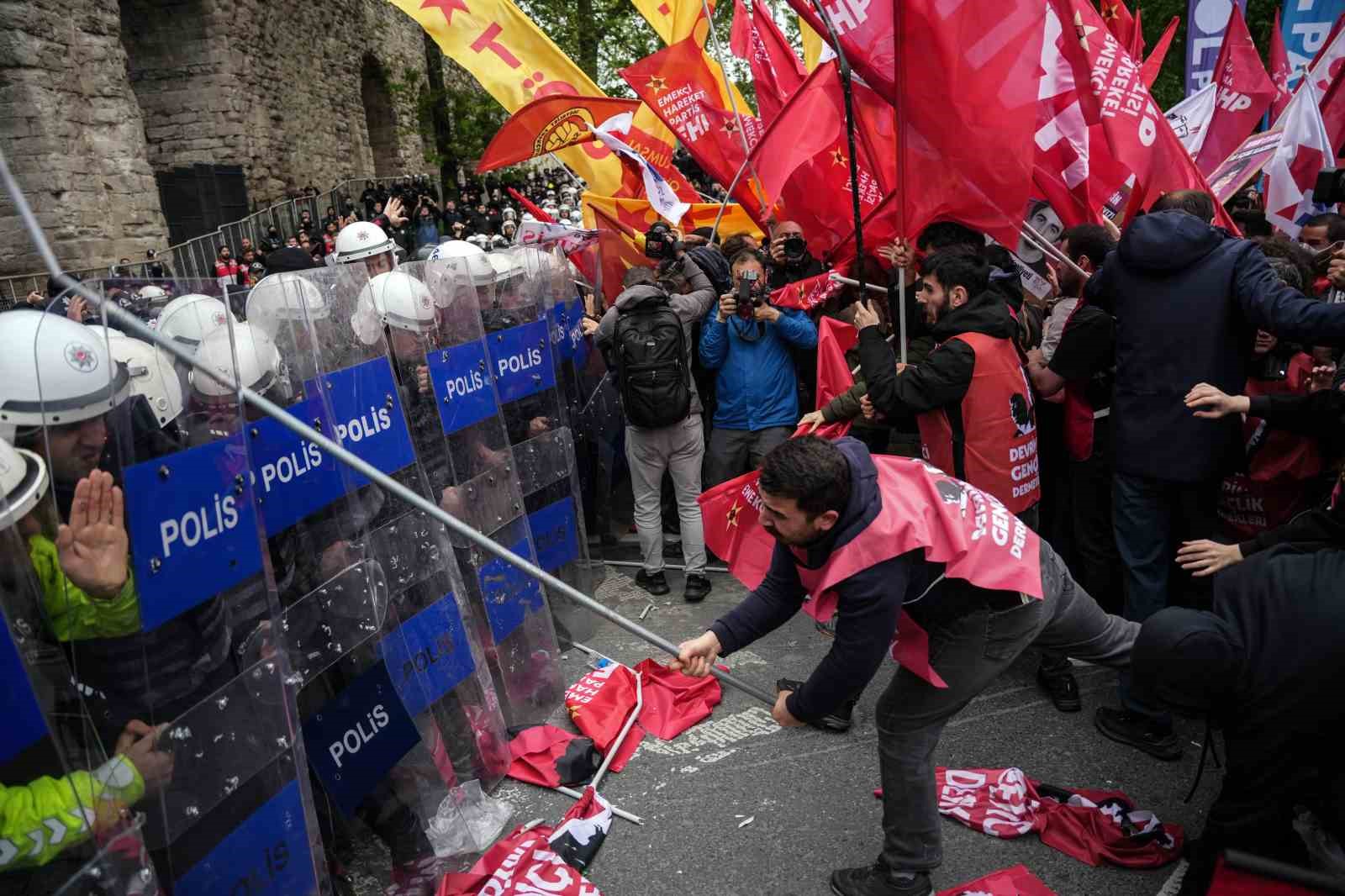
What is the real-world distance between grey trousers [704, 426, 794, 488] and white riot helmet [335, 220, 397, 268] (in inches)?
93.4

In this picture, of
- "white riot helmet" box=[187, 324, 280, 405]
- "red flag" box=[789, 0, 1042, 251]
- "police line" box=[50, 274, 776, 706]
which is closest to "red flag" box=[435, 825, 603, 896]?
"police line" box=[50, 274, 776, 706]

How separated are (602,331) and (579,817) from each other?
2892 millimetres

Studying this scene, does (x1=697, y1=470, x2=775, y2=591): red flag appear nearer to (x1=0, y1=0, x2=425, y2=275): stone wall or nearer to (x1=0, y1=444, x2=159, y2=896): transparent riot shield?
(x1=0, y1=444, x2=159, y2=896): transparent riot shield

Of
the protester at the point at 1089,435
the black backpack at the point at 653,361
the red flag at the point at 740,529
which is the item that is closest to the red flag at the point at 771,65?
the black backpack at the point at 653,361

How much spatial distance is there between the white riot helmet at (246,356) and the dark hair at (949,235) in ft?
9.21

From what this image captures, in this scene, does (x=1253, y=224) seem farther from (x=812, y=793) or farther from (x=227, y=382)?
(x=227, y=382)

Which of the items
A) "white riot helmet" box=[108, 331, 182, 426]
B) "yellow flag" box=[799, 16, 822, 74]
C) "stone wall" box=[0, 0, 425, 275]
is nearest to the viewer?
"white riot helmet" box=[108, 331, 182, 426]

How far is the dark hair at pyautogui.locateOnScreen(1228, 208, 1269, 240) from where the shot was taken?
5.96 metres

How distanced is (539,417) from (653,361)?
28.7 inches

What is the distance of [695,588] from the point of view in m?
5.30

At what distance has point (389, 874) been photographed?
312 centimetres

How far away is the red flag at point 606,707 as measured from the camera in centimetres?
386

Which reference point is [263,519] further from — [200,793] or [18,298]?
[18,298]

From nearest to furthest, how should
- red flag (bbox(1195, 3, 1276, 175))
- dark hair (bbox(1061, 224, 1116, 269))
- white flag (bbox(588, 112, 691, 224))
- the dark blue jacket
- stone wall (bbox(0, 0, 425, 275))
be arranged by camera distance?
1. the dark blue jacket
2. dark hair (bbox(1061, 224, 1116, 269))
3. white flag (bbox(588, 112, 691, 224))
4. red flag (bbox(1195, 3, 1276, 175))
5. stone wall (bbox(0, 0, 425, 275))
